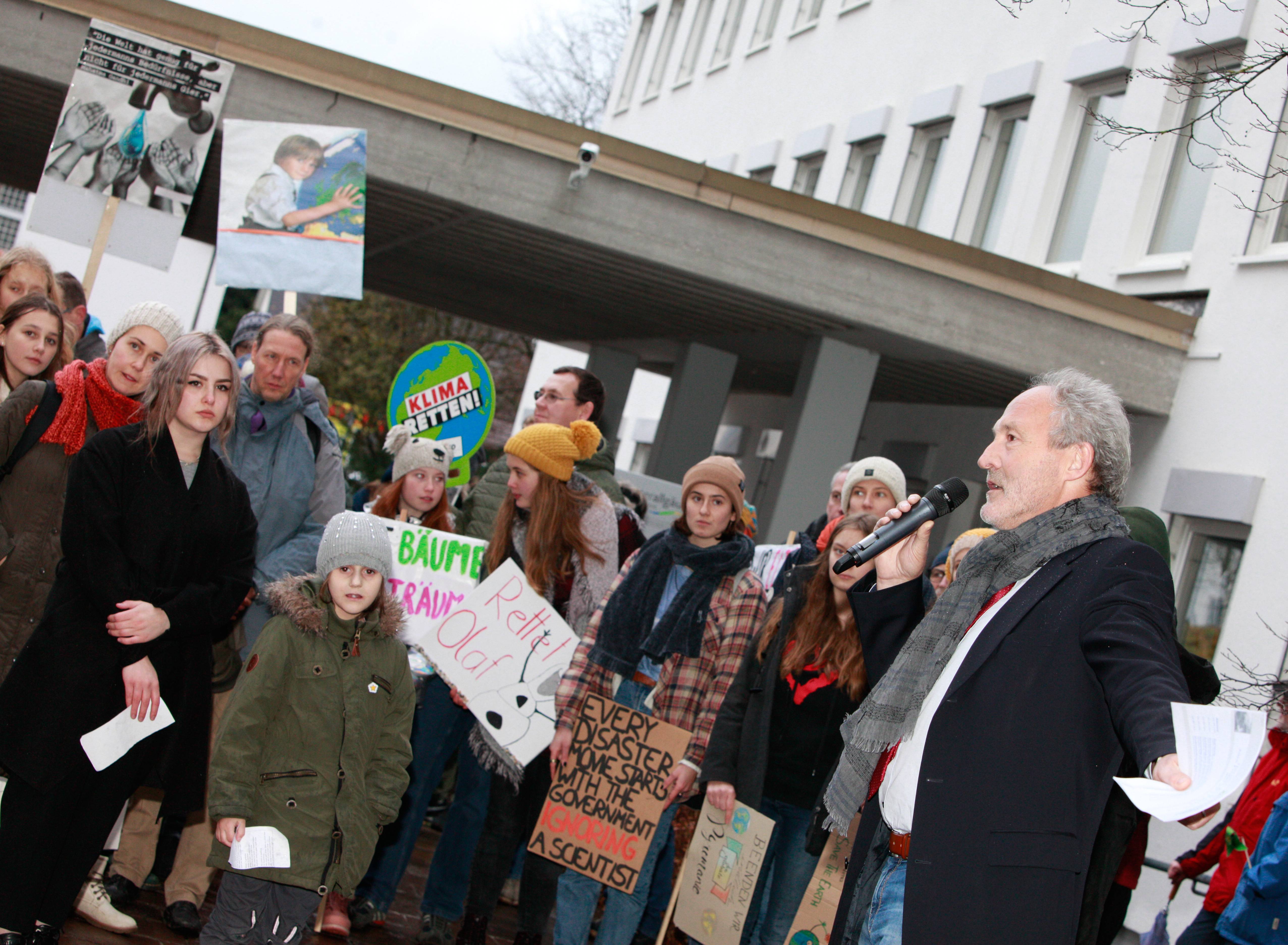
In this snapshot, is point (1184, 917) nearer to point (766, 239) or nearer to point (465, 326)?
point (766, 239)

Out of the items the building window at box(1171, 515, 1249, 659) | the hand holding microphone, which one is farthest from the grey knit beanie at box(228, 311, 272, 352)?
the building window at box(1171, 515, 1249, 659)

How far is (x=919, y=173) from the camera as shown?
1808 cm

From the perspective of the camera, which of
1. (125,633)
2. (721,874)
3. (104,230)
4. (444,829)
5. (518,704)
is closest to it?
(125,633)

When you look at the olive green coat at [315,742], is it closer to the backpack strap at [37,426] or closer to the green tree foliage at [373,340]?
the backpack strap at [37,426]

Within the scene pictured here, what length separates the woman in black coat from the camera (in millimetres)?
4336

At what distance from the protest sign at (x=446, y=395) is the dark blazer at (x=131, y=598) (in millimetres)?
3896

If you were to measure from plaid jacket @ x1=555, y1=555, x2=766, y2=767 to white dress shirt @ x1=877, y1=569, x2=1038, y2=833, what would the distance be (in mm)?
2375

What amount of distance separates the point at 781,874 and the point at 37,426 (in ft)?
10.9

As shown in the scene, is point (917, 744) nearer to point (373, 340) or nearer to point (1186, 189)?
point (1186, 189)

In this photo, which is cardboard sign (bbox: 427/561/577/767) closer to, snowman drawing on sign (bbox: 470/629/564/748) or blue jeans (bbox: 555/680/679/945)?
snowman drawing on sign (bbox: 470/629/564/748)

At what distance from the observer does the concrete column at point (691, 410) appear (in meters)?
15.4

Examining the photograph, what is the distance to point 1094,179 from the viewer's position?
14.8 m

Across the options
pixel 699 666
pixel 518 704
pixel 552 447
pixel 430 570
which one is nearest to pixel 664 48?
pixel 430 570

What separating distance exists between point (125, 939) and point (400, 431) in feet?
11.2
